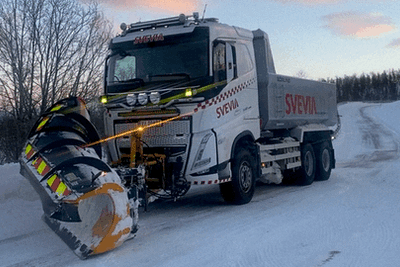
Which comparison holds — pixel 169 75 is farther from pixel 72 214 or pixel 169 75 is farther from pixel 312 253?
pixel 312 253

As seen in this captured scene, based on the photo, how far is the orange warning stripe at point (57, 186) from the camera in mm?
4965

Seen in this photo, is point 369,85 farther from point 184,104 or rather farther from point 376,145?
point 184,104

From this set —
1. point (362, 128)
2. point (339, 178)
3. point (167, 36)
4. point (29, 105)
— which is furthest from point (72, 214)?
point (362, 128)

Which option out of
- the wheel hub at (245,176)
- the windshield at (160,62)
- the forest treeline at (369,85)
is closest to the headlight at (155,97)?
the windshield at (160,62)

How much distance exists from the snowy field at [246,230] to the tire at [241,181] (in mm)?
178

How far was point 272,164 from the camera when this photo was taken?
32.0ft

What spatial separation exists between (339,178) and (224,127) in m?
5.76

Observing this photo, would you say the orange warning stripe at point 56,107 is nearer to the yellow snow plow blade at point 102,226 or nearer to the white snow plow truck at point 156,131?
the white snow plow truck at point 156,131

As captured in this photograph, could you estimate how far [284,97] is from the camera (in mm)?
9977

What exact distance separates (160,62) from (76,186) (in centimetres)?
329

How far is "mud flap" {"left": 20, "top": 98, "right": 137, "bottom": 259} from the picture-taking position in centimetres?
498

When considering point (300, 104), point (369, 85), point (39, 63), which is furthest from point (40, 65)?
point (369, 85)

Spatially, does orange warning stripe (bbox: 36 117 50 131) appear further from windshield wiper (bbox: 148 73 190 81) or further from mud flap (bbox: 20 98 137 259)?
windshield wiper (bbox: 148 73 190 81)

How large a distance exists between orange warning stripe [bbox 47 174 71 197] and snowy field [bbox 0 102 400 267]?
0.75m
